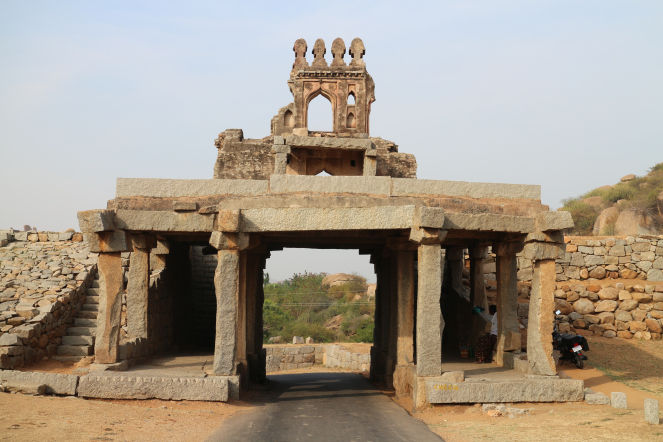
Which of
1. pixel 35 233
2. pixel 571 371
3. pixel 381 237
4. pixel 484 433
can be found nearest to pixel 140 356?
pixel 381 237

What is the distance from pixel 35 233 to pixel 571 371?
57.7 ft

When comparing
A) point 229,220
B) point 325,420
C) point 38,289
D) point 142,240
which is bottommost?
point 325,420

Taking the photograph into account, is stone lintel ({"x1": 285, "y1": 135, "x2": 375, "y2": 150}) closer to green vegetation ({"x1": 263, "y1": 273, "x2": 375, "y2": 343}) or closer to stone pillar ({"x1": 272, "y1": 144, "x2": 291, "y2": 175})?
stone pillar ({"x1": 272, "y1": 144, "x2": 291, "y2": 175})

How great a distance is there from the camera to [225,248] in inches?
429

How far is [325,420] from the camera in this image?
9672 mm

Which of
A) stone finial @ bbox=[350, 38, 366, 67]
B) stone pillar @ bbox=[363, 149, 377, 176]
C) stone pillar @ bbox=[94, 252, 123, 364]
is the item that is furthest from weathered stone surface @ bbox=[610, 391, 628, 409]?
stone finial @ bbox=[350, 38, 366, 67]

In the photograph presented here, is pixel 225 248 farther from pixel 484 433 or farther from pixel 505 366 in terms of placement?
pixel 505 366

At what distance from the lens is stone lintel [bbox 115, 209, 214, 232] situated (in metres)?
11.0

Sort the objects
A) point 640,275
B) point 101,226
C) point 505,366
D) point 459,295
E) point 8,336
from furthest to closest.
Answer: point 640,275, point 459,295, point 8,336, point 505,366, point 101,226

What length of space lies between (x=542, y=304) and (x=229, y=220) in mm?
5778

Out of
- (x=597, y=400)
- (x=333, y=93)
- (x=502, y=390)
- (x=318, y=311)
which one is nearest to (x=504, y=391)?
(x=502, y=390)

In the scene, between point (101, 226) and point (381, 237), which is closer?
point (101, 226)

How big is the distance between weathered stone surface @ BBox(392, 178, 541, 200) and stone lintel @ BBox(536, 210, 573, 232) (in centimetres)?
84

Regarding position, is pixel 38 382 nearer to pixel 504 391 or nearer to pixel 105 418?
pixel 105 418
